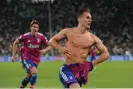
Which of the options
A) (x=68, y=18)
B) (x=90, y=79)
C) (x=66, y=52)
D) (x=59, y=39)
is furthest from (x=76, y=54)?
(x=68, y=18)

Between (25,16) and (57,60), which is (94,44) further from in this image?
(25,16)

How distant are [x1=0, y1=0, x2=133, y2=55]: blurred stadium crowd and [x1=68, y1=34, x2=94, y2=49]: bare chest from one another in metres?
41.0

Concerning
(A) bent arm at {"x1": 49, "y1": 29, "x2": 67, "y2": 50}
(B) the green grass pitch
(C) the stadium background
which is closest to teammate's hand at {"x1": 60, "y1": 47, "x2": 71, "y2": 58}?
(A) bent arm at {"x1": 49, "y1": 29, "x2": 67, "y2": 50}

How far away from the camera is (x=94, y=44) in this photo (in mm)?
9086

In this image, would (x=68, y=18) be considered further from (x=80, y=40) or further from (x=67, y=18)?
(x=80, y=40)

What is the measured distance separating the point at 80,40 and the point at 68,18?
148 feet

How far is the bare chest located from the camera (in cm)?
902

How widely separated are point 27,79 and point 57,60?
3053cm

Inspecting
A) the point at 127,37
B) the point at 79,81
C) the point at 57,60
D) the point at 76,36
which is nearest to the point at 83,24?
the point at 76,36

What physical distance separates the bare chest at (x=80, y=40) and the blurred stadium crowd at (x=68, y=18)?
40966 mm

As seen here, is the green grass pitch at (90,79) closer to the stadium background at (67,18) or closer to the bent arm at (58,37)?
the bent arm at (58,37)

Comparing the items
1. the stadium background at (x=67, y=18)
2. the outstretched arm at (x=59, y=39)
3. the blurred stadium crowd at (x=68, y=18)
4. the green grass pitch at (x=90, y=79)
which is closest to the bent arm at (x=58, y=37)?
the outstretched arm at (x=59, y=39)

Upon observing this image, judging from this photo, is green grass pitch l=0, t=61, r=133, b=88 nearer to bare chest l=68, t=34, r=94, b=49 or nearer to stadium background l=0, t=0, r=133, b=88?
bare chest l=68, t=34, r=94, b=49

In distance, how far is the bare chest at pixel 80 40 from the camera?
902 cm
